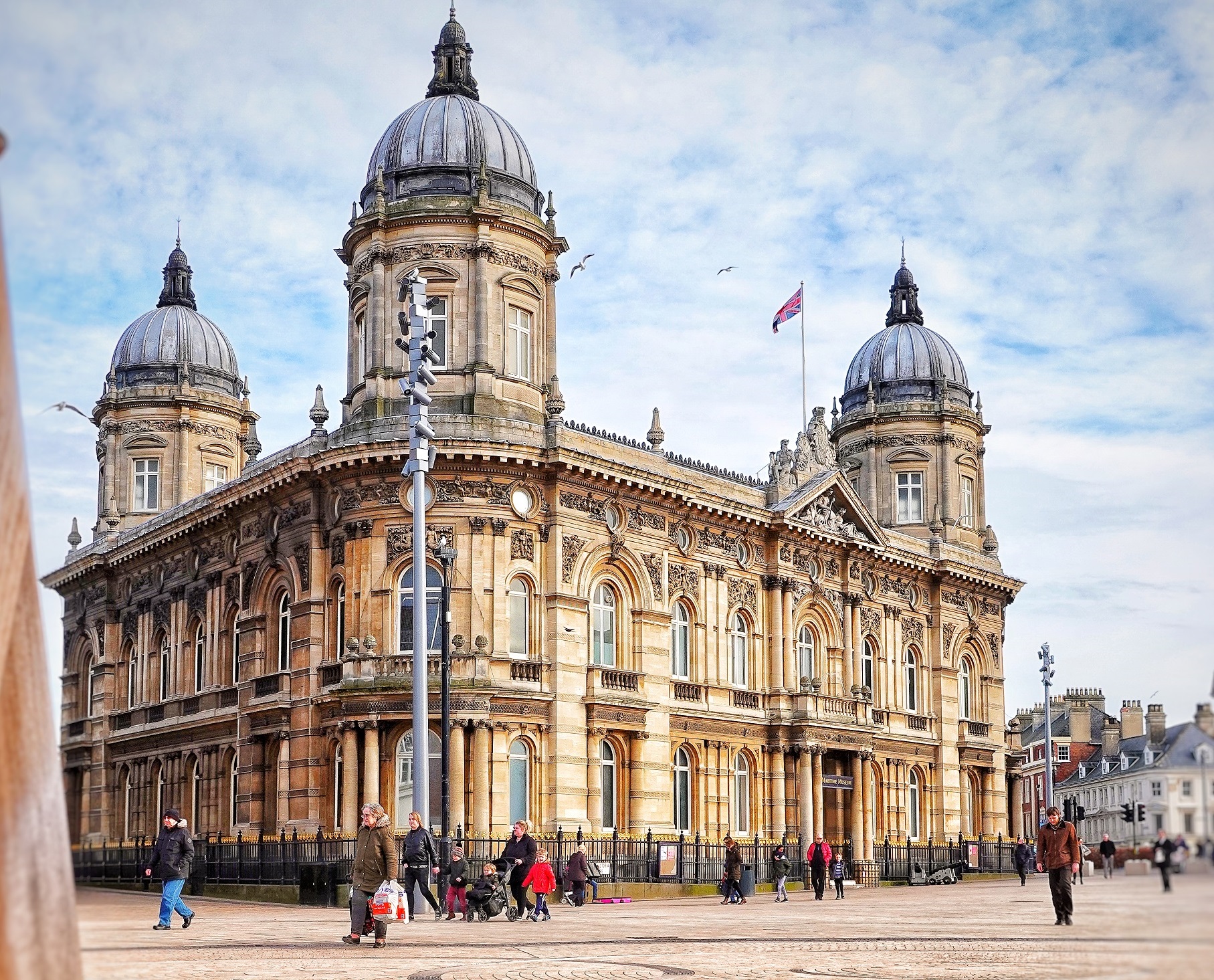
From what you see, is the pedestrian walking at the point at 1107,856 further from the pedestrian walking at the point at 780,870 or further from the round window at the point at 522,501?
the round window at the point at 522,501

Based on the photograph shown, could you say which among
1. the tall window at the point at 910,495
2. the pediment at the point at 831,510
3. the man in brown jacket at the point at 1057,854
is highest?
the tall window at the point at 910,495

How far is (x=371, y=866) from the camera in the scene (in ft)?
55.6

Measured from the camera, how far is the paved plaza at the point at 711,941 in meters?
2.22

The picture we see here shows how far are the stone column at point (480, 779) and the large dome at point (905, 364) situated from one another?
29.7 m

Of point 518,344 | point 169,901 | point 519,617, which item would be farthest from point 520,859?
point 169,901

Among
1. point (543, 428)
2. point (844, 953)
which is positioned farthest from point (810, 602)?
point (844, 953)

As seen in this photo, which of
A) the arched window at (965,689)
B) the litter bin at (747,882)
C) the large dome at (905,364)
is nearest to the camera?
the litter bin at (747,882)

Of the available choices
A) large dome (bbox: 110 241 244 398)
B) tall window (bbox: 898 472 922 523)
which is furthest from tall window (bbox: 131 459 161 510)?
tall window (bbox: 898 472 922 523)

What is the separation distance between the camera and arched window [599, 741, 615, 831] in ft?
128

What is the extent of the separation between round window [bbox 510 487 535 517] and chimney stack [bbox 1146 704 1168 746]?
35.4 metres

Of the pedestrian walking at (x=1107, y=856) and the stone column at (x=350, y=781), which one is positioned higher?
the pedestrian walking at (x=1107, y=856)

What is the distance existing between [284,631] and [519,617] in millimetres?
6875

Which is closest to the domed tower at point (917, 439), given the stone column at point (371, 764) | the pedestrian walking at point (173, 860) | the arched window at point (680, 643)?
the arched window at point (680, 643)

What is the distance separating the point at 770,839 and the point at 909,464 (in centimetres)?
1990
